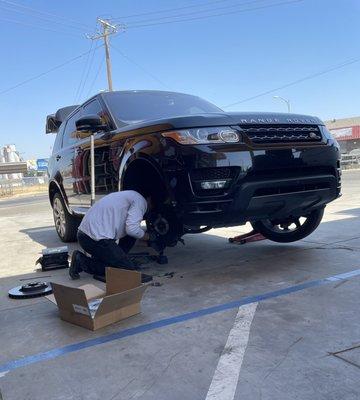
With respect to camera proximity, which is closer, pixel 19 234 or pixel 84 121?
pixel 84 121

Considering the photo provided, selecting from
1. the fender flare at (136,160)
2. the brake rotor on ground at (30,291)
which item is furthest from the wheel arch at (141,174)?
the brake rotor on ground at (30,291)

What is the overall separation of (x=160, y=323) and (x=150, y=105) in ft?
9.39

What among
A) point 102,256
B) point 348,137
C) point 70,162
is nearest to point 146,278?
point 102,256

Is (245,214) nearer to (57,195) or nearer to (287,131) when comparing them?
(287,131)

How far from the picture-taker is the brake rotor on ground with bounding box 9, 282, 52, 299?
4375mm

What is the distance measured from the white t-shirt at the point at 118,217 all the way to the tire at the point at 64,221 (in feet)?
8.92

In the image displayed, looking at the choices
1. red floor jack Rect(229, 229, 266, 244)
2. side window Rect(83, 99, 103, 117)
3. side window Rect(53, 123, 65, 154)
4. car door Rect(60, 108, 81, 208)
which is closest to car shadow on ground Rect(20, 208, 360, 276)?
red floor jack Rect(229, 229, 266, 244)

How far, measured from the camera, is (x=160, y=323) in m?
3.43

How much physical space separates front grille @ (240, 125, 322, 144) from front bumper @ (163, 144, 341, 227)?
0.10 m

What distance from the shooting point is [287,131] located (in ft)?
13.9

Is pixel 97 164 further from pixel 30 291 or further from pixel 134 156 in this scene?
pixel 30 291

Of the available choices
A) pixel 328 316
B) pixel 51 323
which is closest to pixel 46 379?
pixel 51 323

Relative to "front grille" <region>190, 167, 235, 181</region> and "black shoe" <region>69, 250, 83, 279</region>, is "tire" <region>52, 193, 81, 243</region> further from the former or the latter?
"front grille" <region>190, 167, 235, 181</region>

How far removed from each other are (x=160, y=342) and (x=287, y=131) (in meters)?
2.23
